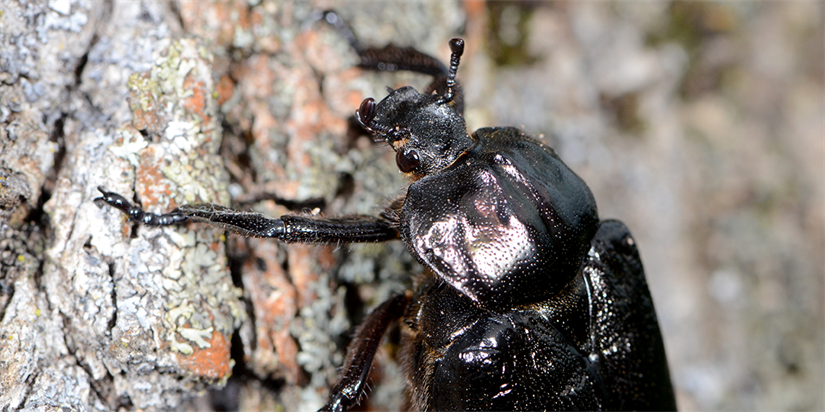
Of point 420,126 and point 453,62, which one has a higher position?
point 453,62

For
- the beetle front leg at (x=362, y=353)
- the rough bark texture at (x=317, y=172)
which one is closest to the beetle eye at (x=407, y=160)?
the rough bark texture at (x=317, y=172)

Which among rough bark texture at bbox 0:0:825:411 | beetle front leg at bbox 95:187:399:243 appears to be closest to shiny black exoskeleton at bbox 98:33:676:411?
beetle front leg at bbox 95:187:399:243

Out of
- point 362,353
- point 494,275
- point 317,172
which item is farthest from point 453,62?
point 362,353

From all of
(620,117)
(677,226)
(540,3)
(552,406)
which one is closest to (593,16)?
(540,3)

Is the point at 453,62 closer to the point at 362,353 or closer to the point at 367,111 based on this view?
the point at 367,111

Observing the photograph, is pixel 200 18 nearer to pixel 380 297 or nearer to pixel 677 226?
pixel 380 297

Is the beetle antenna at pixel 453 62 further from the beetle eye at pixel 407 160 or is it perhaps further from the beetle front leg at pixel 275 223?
A: the beetle front leg at pixel 275 223

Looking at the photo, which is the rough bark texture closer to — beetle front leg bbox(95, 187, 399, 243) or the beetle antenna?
beetle front leg bbox(95, 187, 399, 243)
